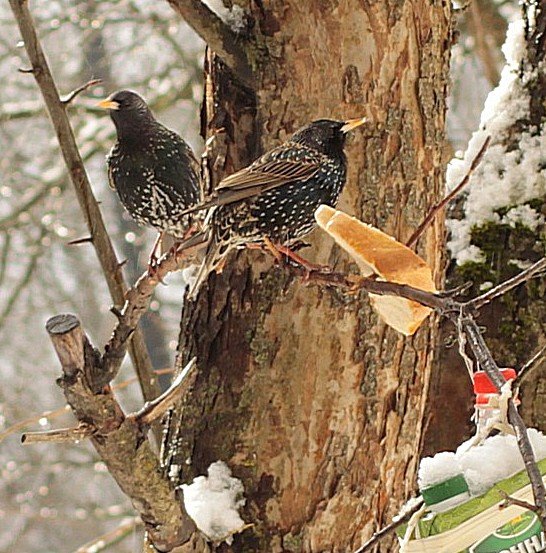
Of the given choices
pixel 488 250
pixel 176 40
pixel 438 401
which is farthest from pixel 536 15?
pixel 176 40

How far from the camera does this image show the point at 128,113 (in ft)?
7.15

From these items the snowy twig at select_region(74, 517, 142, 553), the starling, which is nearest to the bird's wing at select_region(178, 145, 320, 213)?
the starling

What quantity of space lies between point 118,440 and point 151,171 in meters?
0.89

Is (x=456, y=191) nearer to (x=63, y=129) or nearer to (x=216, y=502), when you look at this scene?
(x=216, y=502)

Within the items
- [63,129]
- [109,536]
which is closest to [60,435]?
[63,129]

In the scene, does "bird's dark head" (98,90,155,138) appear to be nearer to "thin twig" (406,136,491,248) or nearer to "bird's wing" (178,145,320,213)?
"bird's wing" (178,145,320,213)

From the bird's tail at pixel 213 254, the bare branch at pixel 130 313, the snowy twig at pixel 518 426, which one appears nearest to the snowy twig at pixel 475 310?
the snowy twig at pixel 518 426

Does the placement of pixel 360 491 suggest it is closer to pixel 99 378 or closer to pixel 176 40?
pixel 99 378

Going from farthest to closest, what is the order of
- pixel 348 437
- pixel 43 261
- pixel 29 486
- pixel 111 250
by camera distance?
pixel 29 486, pixel 43 261, pixel 111 250, pixel 348 437

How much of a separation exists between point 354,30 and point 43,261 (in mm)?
5894

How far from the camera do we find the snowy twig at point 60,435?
1211 millimetres

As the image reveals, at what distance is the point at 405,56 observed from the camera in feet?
5.95

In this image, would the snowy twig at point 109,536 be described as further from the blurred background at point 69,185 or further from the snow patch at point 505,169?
the snow patch at point 505,169

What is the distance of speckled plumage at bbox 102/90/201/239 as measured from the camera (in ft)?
6.97
